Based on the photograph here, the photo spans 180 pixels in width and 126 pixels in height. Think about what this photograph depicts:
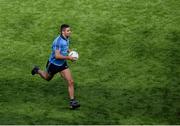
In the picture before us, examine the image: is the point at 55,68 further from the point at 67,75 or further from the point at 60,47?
the point at 60,47

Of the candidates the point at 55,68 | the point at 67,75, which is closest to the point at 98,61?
the point at 55,68

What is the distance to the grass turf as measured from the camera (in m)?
10.9

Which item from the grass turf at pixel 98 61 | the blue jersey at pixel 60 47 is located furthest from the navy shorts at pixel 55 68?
the grass turf at pixel 98 61

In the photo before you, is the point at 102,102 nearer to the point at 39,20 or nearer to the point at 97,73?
the point at 97,73

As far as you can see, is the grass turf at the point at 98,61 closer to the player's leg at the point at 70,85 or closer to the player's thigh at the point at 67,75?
the player's leg at the point at 70,85

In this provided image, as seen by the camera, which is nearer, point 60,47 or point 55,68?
point 60,47

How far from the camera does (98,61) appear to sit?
13711 mm

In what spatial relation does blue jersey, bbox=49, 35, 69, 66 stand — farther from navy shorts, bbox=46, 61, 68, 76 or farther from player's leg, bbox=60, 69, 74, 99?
player's leg, bbox=60, 69, 74, 99

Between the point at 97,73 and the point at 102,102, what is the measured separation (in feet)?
5.74

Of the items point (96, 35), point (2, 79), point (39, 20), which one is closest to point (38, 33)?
point (39, 20)

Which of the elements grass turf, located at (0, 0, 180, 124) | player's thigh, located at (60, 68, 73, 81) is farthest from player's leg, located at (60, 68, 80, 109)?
grass turf, located at (0, 0, 180, 124)

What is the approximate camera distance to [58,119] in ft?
34.5

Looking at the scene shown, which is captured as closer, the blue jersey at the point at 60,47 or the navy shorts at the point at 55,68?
the blue jersey at the point at 60,47

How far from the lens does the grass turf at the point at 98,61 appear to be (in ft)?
35.8
